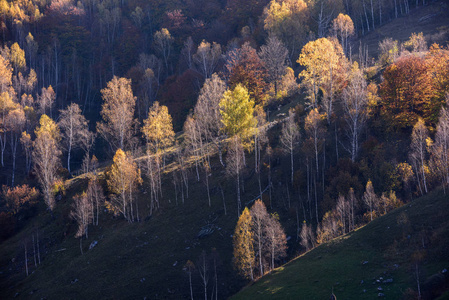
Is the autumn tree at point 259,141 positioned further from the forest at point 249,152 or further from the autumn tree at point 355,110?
the autumn tree at point 355,110

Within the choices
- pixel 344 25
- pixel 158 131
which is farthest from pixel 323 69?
pixel 158 131

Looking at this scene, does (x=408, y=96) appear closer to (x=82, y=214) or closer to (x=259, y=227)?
(x=259, y=227)

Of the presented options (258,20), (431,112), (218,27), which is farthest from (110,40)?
(431,112)

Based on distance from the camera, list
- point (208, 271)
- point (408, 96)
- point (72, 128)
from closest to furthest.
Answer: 1. point (208, 271)
2. point (408, 96)
3. point (72, 128)

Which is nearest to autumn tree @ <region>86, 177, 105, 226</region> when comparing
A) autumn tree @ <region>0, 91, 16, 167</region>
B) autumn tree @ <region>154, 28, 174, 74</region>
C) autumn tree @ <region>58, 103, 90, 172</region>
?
autumn tree @ <region>58, 103, 90, 172</region>

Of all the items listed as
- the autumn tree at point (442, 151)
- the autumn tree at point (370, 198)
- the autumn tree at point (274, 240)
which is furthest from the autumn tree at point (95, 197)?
the autumn tree at point (442, 151)

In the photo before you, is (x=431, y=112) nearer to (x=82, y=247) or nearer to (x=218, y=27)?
(x=82, y=247)
